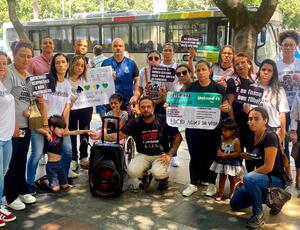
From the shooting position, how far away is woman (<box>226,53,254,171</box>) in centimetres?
446

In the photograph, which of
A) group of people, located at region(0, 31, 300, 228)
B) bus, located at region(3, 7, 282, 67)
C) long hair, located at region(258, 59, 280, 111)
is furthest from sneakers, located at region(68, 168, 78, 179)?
bus, located at region(3, 7, 282, 67)

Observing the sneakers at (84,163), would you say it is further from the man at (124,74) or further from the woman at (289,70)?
the woman at (289,70)

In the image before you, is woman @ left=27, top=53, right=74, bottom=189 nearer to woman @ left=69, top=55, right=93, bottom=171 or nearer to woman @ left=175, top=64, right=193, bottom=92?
woman @ left=69, top=55, right=93, bottom=171

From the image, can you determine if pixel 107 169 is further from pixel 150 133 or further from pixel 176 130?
pixel 176 130

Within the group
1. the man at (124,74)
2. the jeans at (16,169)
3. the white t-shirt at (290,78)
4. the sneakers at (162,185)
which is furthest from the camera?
the man at (124,74)

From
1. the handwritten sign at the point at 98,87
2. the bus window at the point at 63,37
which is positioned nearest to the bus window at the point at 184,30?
the bus window at the point at 63,37

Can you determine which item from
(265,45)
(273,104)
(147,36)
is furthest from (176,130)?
(147,36)

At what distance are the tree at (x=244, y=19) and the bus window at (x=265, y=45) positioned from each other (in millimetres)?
3945

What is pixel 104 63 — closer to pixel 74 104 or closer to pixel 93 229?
pixel 74 104

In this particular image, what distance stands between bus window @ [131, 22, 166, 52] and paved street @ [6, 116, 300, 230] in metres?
10.8

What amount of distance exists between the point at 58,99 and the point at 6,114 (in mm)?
1090

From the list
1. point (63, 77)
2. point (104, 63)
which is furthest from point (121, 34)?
point (63, 77)

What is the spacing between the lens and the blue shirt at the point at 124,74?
563 centimetres

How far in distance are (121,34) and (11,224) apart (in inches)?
511
